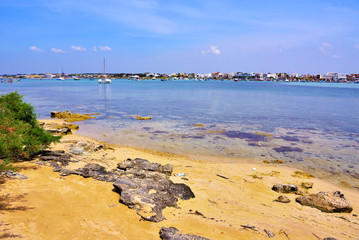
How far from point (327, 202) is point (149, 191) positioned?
7792 millimetres

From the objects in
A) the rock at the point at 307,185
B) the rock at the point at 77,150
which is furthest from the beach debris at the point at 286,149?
the rock at the point at 77,150

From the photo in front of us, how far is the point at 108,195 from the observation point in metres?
9.56

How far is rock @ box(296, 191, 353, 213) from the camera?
10.3m

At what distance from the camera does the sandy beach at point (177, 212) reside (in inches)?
287

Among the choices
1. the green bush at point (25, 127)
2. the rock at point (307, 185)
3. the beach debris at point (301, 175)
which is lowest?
the beach debris at point (301, 175)

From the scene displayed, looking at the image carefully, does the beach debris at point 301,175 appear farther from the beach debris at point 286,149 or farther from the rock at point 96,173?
the rock at point 96,173

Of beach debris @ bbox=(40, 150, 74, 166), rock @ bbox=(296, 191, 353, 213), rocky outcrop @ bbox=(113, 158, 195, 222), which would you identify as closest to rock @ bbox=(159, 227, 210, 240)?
rocky outcrop @ bbox=(113, 158, 195, 222)

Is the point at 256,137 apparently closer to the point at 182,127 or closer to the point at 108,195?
the point at 182,127

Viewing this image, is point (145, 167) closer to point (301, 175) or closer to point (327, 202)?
point (327, 202)

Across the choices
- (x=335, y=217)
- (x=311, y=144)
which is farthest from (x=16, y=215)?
(x=311, y=144)

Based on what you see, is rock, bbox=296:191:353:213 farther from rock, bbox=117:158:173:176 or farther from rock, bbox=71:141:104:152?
rock, bbox=71:141:104:152

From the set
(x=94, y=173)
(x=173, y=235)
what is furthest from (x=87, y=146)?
(x=173, y=235)

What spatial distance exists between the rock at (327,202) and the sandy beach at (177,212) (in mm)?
259

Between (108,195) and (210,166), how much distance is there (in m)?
7.54
